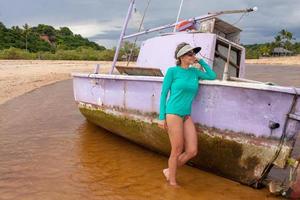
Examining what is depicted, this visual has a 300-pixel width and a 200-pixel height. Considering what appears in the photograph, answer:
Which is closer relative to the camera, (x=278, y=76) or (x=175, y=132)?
(x=175, y=132)

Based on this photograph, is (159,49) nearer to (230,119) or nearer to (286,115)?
(230,119)

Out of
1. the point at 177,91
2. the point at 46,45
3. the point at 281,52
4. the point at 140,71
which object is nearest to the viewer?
the point at 177,91

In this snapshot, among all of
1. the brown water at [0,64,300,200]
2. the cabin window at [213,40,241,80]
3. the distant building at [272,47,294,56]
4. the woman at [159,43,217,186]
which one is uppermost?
the distant building at [272,47,294,56]

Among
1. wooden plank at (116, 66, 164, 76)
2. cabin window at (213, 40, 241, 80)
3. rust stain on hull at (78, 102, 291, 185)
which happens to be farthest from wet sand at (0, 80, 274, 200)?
cabin window at (213, 40, 241, 80)

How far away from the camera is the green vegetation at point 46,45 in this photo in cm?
3759

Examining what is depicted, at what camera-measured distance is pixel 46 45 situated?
4972cm

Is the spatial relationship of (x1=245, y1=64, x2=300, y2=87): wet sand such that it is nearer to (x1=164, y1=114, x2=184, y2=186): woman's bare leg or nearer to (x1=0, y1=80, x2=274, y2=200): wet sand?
(x1=0, y1=80, x2=274, y2=200): wet sand

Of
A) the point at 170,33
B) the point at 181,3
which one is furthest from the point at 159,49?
the point at 181,3

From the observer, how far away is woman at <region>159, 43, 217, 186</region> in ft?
15.2

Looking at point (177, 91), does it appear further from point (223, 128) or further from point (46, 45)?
point (46, 45)

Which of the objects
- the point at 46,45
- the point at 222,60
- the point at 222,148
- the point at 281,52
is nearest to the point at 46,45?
the point at 46,45

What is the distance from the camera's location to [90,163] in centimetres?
610

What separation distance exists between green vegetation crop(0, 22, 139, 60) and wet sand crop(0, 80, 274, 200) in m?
21.1

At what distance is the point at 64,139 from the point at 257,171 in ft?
13.4
